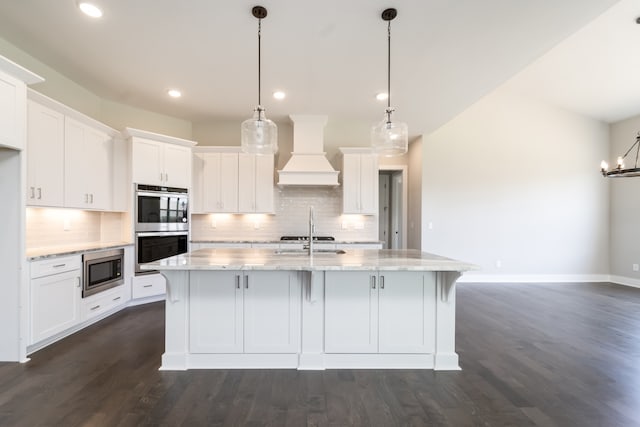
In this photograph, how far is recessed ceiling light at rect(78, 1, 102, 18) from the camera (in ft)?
8.15

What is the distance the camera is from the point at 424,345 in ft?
8.32

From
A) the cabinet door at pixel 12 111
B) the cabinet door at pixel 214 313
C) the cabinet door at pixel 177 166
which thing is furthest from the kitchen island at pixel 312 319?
the cabinet door at pixel 177 166

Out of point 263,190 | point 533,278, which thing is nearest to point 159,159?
point 263,190

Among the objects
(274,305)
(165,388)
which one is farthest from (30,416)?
(274,305)

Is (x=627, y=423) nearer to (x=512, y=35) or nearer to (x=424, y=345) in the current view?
(x=424, y=345)

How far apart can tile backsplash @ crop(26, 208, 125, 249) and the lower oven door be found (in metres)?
0.38

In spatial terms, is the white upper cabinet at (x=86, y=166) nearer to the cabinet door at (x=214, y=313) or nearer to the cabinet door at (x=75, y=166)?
the cabinet door at (x=75, y=166)

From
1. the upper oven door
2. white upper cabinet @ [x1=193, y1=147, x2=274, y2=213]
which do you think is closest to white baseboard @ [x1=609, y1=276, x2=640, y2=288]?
white upper cabinet @ [x1=193, y1=147, x2=274, y2=213]

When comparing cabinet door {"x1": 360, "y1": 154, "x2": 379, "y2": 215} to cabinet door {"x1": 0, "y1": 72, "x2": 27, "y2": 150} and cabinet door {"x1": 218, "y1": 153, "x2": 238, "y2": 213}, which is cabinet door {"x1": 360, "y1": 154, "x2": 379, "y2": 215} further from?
cabinet door {"x1": 0, "y1": 72, "x2": 27, "y2": 150}

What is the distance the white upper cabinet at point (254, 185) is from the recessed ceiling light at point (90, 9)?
2725 mm

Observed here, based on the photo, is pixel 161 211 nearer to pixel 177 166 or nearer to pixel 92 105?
pixel 177 166

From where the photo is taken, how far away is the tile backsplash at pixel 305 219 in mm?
5488

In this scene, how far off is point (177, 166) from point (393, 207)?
16.0ft

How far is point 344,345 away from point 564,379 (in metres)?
1.72
